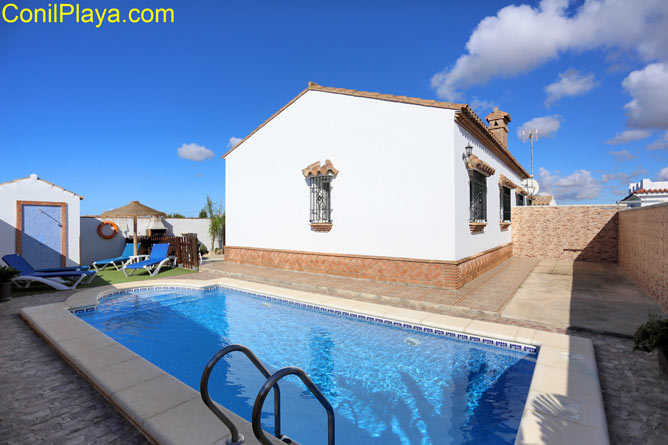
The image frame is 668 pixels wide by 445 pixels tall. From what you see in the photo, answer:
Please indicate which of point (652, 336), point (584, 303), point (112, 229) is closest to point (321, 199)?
point (584, 303)

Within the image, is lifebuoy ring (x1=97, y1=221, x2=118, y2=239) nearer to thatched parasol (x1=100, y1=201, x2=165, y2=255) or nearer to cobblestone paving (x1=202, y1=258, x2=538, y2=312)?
thatched parasol (x1=100, y1=201, x2=165, y2=255)

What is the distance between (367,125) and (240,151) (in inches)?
278

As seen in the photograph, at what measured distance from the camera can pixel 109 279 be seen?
35.9 ft

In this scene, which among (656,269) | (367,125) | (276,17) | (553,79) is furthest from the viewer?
(553,79)

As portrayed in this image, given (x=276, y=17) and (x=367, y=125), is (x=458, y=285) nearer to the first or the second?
(x=367, y=125)

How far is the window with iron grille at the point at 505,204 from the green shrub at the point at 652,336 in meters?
11.1

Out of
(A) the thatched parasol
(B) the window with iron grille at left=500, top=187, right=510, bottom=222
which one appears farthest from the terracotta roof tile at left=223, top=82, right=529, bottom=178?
(A) the thatched parasol

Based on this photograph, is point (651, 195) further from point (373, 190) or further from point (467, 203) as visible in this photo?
point (373, 190)

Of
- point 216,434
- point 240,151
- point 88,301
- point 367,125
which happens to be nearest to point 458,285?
point 367,125

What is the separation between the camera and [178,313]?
758 centimetres

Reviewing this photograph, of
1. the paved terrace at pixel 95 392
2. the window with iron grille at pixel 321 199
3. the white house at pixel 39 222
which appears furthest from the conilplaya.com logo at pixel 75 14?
the paved terrace at pixel 95 392

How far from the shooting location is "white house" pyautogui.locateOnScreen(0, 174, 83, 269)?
11.5m

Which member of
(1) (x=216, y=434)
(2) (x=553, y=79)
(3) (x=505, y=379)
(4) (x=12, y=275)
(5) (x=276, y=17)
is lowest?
(3) (x=505, y=379)

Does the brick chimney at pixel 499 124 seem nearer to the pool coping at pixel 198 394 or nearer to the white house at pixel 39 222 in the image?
the pool coping at pixel 198 394
